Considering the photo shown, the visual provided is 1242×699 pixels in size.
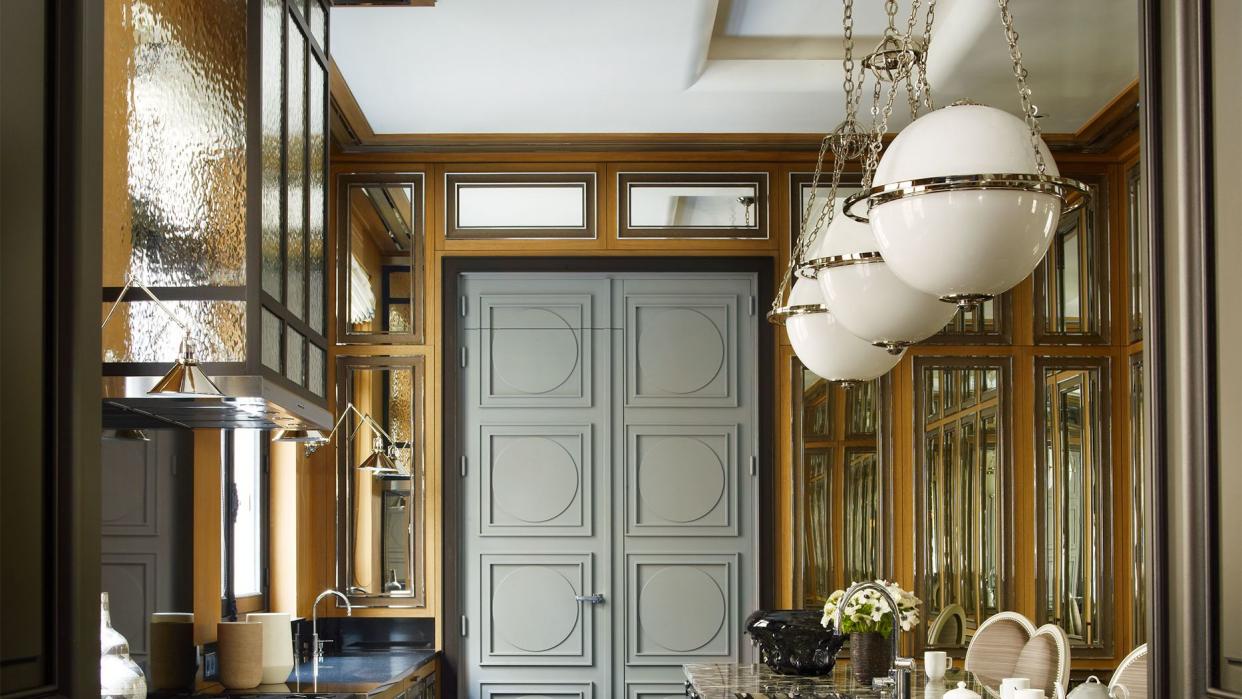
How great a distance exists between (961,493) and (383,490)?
8.22 ft

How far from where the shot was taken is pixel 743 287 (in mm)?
6180

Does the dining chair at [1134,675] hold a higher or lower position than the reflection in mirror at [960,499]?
lower

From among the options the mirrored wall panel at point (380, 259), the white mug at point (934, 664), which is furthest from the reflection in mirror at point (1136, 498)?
the mirrored wall panel at point (380, 259)

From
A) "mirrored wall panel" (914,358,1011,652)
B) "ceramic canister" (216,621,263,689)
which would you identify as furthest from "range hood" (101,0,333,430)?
"mirrored wall panel" (914,358,1011,652)

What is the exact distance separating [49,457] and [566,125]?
440 centimetres

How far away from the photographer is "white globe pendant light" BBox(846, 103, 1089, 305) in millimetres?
2377

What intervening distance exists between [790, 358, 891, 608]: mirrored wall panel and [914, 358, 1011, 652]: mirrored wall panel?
19 cm

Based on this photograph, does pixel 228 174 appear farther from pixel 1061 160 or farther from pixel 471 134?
pixel 1061 160

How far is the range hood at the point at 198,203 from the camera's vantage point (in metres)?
3.24

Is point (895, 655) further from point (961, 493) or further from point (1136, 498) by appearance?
point (1136, 498)

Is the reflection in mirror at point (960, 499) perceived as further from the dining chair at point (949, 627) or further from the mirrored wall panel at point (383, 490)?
the mirrored wall panel at point (383, 490)

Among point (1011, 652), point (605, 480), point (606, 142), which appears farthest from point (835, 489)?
point (606, 142)

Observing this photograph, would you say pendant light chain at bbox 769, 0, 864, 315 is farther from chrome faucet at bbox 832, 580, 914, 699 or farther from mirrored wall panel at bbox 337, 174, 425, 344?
mirrored wall panel at bbox 337, 174, 425, 344

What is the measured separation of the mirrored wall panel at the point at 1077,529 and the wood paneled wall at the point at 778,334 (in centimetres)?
5
